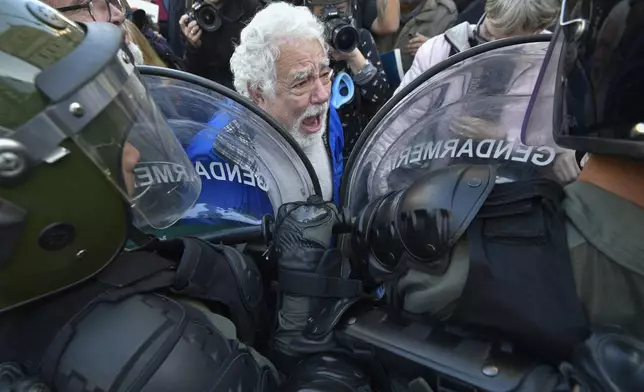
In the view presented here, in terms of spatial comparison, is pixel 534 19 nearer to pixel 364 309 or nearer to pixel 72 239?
pixel 364 309

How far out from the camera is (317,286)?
124 cm

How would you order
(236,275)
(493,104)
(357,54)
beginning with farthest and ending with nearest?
(357,54) < (493,104) < (236,275)

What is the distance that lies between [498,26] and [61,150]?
2.01m

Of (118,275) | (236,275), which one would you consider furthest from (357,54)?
(118,275)

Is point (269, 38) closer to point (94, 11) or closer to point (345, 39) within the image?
point (345, 39)

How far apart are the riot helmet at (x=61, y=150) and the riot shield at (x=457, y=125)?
727 millimetres

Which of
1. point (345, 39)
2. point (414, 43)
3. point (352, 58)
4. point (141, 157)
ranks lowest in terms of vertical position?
point (414, 43)

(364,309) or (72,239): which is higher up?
(72,239)

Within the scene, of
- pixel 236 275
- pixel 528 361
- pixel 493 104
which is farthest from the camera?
pixel 493 104

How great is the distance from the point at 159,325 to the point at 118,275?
6.6 inches

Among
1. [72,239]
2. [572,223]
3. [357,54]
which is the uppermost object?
[572,223]

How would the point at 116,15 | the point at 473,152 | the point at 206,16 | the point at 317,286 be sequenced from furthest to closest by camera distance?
the point at 206,16, the point at 116,15, the point at 473,152, the point at 317,286

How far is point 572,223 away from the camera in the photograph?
978 millimetres

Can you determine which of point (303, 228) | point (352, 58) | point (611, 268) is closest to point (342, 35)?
→ point (352, 58)
